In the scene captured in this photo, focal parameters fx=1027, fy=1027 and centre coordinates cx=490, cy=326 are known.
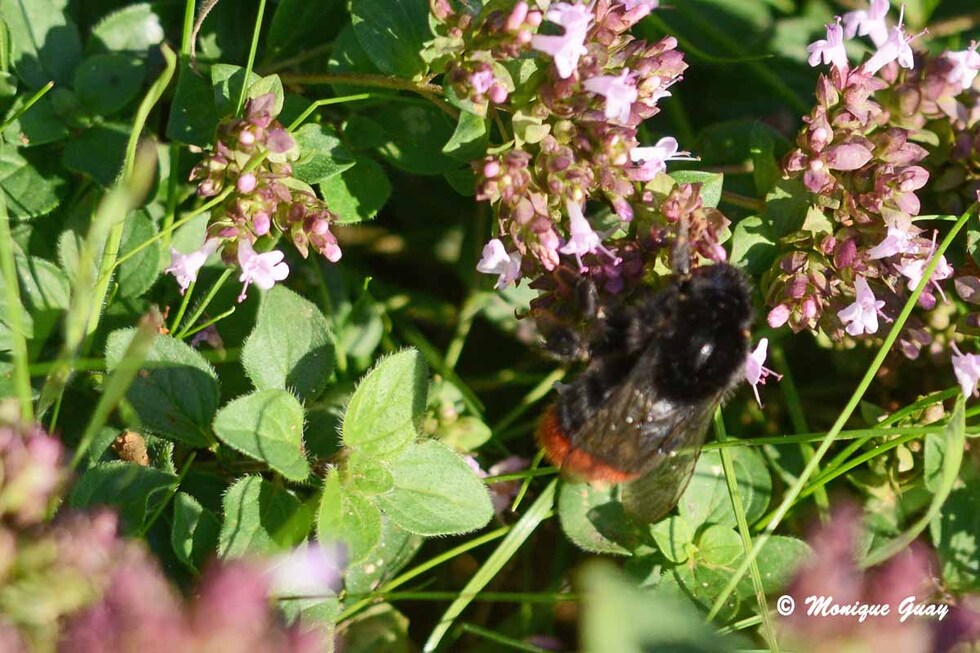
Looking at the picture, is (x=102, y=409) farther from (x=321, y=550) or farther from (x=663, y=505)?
(x=663, y=505)

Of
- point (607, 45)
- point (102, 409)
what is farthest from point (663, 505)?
point (102, 409)

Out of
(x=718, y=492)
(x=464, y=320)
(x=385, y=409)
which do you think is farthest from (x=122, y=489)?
Result: (x=718, y=492)

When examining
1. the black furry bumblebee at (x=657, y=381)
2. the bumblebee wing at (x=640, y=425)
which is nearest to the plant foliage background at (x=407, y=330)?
the black furry bumblebee at (x=657, y=381)

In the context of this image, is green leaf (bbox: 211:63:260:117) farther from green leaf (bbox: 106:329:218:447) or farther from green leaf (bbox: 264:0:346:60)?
green leaf (bbox: 106:329:218:447)

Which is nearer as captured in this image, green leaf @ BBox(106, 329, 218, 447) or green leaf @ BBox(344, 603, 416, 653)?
green leaf @ BBox(106, 329, 218, 447)

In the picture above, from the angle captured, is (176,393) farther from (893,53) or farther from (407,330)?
(893,53)

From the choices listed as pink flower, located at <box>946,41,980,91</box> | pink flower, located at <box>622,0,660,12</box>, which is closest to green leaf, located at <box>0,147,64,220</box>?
pink flower, located at <box>622,0,660,12</box>

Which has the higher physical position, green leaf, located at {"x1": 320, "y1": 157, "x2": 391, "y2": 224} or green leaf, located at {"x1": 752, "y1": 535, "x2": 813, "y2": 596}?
green leaf, located at {"x1": 320, "y1": 157, "x2": 391, "y2": 224}
